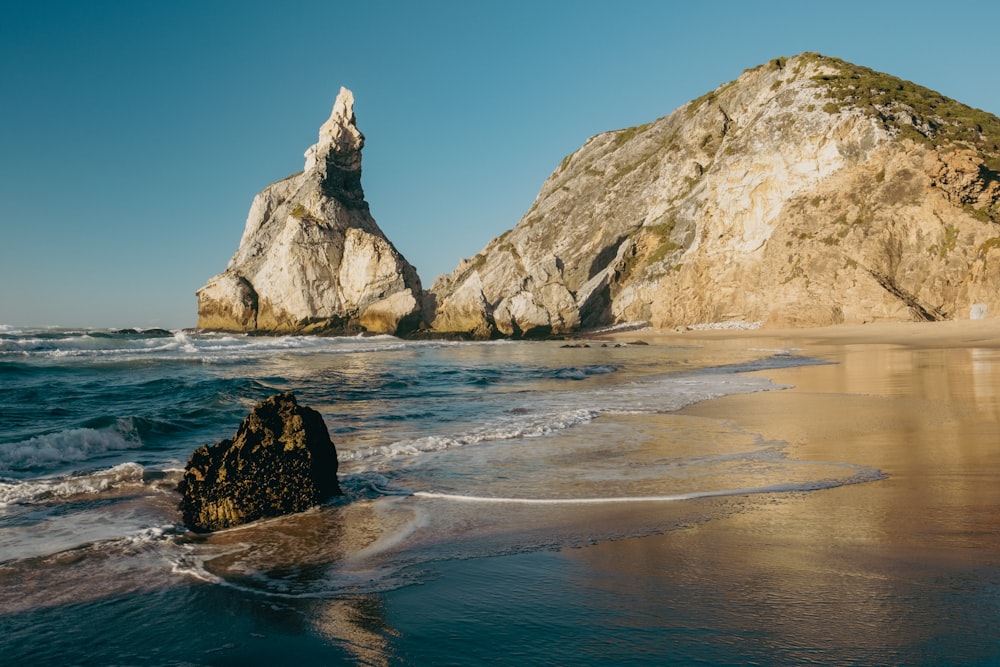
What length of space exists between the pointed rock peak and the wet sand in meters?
60.8

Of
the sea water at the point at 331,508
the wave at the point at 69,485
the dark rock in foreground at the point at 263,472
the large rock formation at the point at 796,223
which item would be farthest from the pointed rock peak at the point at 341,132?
the dark rock in foreground at the point at 263,472

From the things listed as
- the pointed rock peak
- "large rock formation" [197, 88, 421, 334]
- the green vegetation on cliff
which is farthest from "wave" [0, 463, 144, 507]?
the pointed rock peak

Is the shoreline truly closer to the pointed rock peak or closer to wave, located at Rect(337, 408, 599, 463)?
wave, located at Rect(337, 408, 599, 463)

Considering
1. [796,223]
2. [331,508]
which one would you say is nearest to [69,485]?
[331,508]

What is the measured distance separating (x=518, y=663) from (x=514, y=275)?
250 ft

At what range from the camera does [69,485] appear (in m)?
6.82

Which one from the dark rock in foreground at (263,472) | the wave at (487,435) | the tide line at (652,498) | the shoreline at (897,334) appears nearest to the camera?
→ the dark rock in foreground at (263,472)

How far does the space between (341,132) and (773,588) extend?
64.1 meters

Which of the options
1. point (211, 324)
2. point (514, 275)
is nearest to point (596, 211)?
point (514, 275)

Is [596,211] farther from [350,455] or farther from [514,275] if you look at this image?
[350,455]

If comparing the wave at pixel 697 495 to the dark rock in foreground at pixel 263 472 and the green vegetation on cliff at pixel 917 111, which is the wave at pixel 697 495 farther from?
the green vegetation on cliff at pixel 917 111

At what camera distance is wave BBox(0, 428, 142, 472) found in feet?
26.6

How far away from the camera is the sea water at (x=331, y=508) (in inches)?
131

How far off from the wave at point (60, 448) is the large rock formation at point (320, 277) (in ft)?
153
